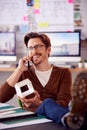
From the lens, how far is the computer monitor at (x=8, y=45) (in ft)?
14.1

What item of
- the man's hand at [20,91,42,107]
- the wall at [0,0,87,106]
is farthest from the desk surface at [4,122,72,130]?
the wall at [0,0,87,106]

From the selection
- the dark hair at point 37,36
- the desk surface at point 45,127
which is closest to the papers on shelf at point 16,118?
the desk surface at point 45,127

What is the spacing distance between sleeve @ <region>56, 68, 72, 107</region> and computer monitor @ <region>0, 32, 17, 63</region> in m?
1.84

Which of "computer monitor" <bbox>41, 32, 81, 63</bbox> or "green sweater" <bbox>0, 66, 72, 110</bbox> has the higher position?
"computer monitor" <bbox>41, 32, 81, 63</bbox>

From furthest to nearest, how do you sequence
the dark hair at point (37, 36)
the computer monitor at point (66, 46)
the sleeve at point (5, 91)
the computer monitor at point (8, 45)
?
the computer monitor at point (8, 45) < the computer monitor at point (66, 46) < the dark hair at point (37, 36) < the sleeve at point (5, 91)

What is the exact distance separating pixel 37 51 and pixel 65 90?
15.5 inches

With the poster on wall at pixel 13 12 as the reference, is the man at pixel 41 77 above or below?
below

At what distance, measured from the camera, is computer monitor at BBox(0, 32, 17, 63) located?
429cm

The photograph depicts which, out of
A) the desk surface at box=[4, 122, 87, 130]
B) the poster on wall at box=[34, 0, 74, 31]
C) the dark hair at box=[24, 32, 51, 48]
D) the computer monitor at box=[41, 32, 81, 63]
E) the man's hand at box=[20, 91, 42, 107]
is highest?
the poster on wall at box=[34, 0, 74, 31]

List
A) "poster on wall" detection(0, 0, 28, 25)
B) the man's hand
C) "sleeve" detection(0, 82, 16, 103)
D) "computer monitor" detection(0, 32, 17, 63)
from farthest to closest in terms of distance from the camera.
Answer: "poster on wall" detection(0, 0, 28, 25) → "computer monitor" detection(0, 32, 17, 63) → "sleeve" detection(0, 82, 16, 103) → the man's hand

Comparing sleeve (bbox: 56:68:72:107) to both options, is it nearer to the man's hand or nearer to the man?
the man

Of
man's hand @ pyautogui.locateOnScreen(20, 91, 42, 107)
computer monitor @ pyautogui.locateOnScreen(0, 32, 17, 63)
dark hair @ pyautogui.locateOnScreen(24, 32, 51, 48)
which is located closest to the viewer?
man's hand @ pyautogui.locateOnScreen(20, 91, 42, 107)

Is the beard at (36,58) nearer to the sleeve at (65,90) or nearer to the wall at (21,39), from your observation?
the sleeve at (65,90)

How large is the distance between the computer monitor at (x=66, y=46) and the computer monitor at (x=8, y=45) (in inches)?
21.3
